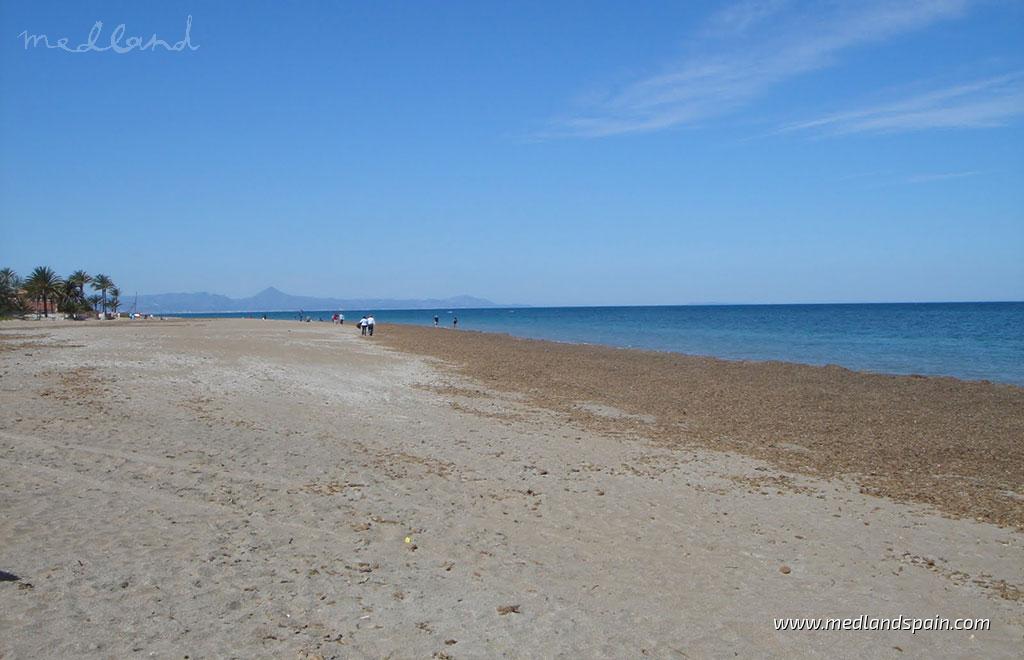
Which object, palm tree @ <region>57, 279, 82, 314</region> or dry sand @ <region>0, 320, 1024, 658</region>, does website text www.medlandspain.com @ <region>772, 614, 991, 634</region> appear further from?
palm tree @ <region>57, 279, 82, 314</region>

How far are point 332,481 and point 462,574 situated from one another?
11.2 feet

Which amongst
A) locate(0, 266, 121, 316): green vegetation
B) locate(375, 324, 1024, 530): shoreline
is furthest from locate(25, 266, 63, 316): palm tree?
locate(375, 324, 1024, 530): shoreline

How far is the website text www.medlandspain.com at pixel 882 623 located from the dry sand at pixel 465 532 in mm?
127

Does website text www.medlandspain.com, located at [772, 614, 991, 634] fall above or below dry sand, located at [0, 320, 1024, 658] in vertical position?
below

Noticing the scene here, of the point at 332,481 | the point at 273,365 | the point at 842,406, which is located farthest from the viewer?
the point at 273,365

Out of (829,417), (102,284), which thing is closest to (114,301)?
(102,284)

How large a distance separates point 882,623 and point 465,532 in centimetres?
410

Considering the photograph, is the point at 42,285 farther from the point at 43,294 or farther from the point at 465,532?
the point at 465,532

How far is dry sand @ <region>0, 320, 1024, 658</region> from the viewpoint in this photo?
5.42 meters

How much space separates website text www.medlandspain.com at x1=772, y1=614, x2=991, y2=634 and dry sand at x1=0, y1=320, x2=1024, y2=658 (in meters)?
0.13

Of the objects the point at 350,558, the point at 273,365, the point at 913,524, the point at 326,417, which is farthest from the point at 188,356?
Answer: the point at 913,524

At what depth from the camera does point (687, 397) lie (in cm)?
2056

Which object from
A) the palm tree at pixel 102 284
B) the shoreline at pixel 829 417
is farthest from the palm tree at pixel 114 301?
the shoreline at pixel 829 417

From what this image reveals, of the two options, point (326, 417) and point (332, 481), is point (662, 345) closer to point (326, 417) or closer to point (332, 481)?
point (326, 417)
